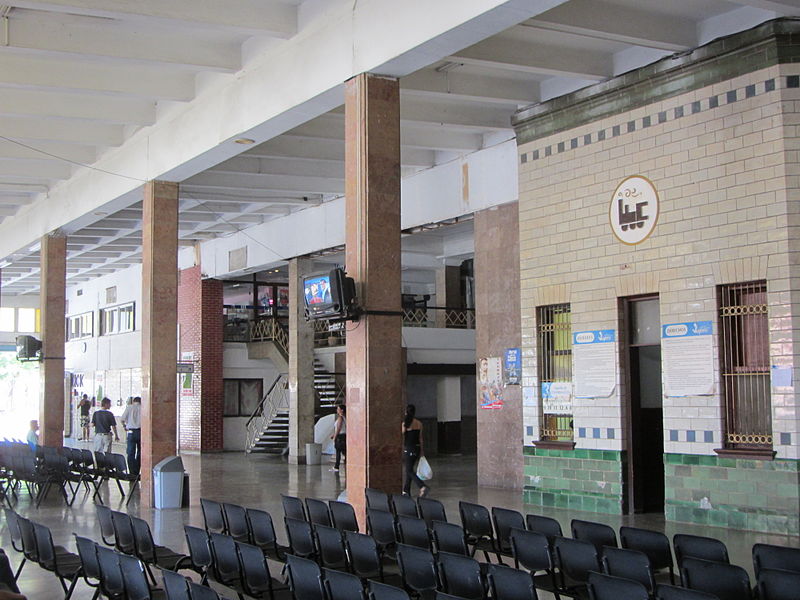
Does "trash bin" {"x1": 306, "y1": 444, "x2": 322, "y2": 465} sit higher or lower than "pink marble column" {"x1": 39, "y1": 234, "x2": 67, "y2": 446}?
lower

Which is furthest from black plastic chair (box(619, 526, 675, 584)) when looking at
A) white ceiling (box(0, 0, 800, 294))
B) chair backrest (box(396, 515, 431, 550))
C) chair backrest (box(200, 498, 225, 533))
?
white ceiling (box(0, 0, 800, 294))

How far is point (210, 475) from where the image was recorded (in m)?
18.7

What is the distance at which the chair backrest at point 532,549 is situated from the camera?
6473mm

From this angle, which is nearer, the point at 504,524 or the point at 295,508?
the point at 504,524

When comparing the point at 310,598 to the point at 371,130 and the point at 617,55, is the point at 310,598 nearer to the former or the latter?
the point at 371,130

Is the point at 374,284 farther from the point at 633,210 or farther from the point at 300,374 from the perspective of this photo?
the point at 300,374

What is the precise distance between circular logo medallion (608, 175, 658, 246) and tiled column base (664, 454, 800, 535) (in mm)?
2864

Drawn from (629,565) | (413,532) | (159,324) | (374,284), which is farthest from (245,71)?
(629,565)

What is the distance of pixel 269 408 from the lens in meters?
25.6

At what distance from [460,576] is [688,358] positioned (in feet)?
20.8

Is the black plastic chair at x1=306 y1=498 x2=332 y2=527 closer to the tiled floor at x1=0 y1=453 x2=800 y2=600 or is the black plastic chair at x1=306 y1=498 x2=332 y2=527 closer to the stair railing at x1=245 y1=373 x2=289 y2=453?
the tiled floor at x1=0 y1=453 x2=800 y2=600

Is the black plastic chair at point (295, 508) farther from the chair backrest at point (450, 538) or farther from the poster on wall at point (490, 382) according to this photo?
the poster on wall at point (490, 382)

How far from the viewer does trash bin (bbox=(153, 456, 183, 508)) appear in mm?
13773

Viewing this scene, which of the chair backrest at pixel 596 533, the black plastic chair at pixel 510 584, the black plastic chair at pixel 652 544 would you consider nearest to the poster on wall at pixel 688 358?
the chair backrest at pixel 596 533
